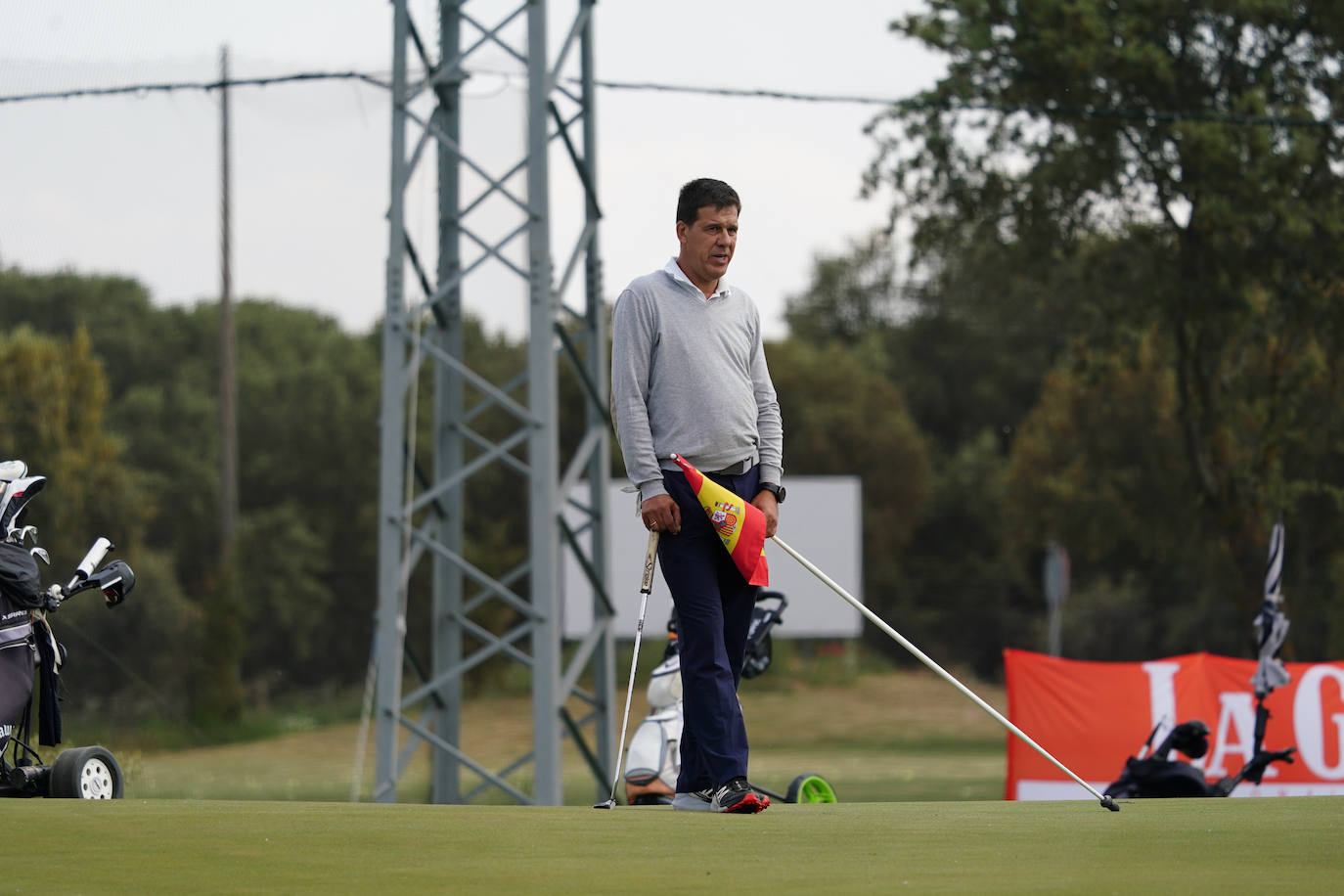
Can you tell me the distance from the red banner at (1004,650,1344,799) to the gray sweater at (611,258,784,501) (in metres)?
7.44

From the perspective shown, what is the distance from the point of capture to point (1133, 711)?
505 inches

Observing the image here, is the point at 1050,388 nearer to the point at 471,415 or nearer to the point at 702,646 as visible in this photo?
the point at 471,415

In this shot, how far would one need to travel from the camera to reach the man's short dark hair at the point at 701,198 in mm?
5699

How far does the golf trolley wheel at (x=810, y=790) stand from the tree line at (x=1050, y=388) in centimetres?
1227

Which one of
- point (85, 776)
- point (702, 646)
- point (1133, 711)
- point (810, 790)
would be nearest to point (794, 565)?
point (1133, 711)

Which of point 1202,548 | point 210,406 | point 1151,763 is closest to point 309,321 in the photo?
point 210,406

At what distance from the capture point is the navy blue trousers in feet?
18.1

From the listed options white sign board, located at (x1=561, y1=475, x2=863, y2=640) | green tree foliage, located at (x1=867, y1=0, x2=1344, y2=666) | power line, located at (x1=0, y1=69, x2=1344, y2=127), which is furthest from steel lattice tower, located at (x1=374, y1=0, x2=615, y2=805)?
white sign board, located at (x1=561, y1=475, x2=863, y2=640)

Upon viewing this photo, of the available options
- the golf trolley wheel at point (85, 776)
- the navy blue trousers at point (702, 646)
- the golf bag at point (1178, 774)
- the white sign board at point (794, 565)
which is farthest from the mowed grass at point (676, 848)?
the white sign board at point (794, 565)

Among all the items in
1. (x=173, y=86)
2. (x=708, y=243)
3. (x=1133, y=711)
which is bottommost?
(x=1133, y=711)

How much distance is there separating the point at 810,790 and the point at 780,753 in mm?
21031

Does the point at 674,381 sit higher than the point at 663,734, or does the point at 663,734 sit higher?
the point at 674,381

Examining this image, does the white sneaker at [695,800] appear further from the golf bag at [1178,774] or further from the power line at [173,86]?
the power line at [173,86]

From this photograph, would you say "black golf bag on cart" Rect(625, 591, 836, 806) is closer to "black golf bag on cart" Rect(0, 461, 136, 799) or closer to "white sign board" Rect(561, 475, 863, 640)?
"black golf bag on cart" Rect(0, 461, 136, 799)
